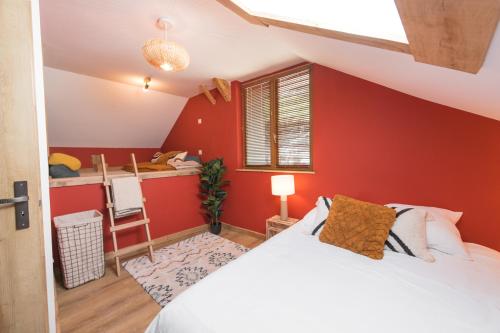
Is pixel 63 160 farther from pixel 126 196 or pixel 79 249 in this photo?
pixel 79 249

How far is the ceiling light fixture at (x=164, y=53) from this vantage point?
164 centimetres

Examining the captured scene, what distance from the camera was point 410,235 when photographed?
1.50m

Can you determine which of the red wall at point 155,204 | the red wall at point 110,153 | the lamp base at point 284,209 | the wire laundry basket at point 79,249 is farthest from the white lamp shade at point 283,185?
the red wall at point 110,153

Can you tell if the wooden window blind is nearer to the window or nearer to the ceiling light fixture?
the window

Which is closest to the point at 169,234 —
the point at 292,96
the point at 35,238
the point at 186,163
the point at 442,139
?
the point at 186,163

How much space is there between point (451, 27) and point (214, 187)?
119 inches

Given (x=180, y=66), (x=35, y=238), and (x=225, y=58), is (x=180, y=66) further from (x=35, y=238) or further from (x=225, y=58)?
(x=35, y=238)

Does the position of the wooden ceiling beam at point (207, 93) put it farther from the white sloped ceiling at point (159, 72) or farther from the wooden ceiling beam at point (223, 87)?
the wooden ceiling beam at point (223, 87)

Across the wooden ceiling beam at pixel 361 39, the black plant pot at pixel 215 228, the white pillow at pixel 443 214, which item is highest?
the wooden ceiling beam at pixel 361 39

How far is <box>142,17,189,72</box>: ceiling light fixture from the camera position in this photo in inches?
64.7

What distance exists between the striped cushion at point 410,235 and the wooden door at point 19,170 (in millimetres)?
2124

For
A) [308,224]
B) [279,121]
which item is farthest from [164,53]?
[308,224]

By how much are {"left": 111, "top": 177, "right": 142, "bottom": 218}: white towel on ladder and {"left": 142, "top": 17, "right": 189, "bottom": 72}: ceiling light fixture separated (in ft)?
4.90

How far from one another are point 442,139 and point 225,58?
2321 millimetres
